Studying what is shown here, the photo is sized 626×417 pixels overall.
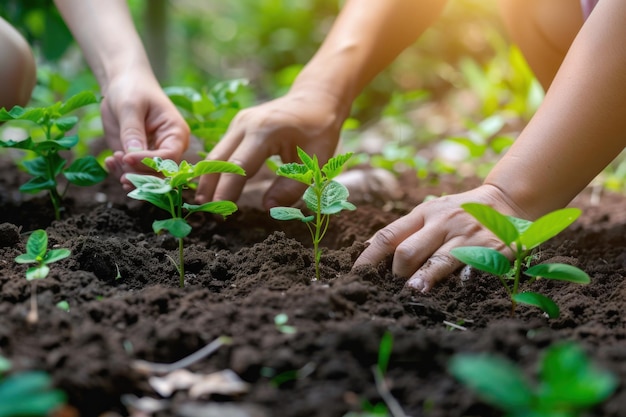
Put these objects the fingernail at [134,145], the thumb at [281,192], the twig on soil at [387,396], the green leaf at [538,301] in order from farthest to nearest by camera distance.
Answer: the thumb at [281,192]
the fingernail at [134,145]
the green leaf at [538,301]
the twig on soil at [387,396]

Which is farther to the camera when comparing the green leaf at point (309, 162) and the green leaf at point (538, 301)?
the green leaf at point (309, 162)

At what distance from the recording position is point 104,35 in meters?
2.11

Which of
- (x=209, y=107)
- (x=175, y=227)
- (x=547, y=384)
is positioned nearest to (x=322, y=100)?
(x=209, y=107)

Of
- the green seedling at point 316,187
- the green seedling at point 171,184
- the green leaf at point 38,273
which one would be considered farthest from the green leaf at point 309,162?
the green leaf at point 38,273

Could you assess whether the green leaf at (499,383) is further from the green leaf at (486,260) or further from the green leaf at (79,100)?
the green leaf at (79,100)

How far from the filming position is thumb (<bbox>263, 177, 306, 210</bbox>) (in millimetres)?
1897

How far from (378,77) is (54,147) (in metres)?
3.65

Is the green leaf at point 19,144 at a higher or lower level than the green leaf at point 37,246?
higher

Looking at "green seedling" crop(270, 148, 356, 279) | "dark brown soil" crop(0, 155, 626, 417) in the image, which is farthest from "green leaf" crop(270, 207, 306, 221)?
"dark brown soil" crop(0, 155, 626, 417)

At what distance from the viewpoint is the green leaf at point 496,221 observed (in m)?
1.10

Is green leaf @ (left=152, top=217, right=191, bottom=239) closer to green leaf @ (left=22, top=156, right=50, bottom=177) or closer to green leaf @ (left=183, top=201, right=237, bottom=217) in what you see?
green leaf @ (left=183, top=201, right=237, bottom=217)

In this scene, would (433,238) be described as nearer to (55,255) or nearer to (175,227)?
(175,227)

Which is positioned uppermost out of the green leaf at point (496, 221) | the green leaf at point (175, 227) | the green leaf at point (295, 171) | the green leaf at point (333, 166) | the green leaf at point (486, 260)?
the green leaf at point (496, 221)

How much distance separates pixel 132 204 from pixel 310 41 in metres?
3.79
